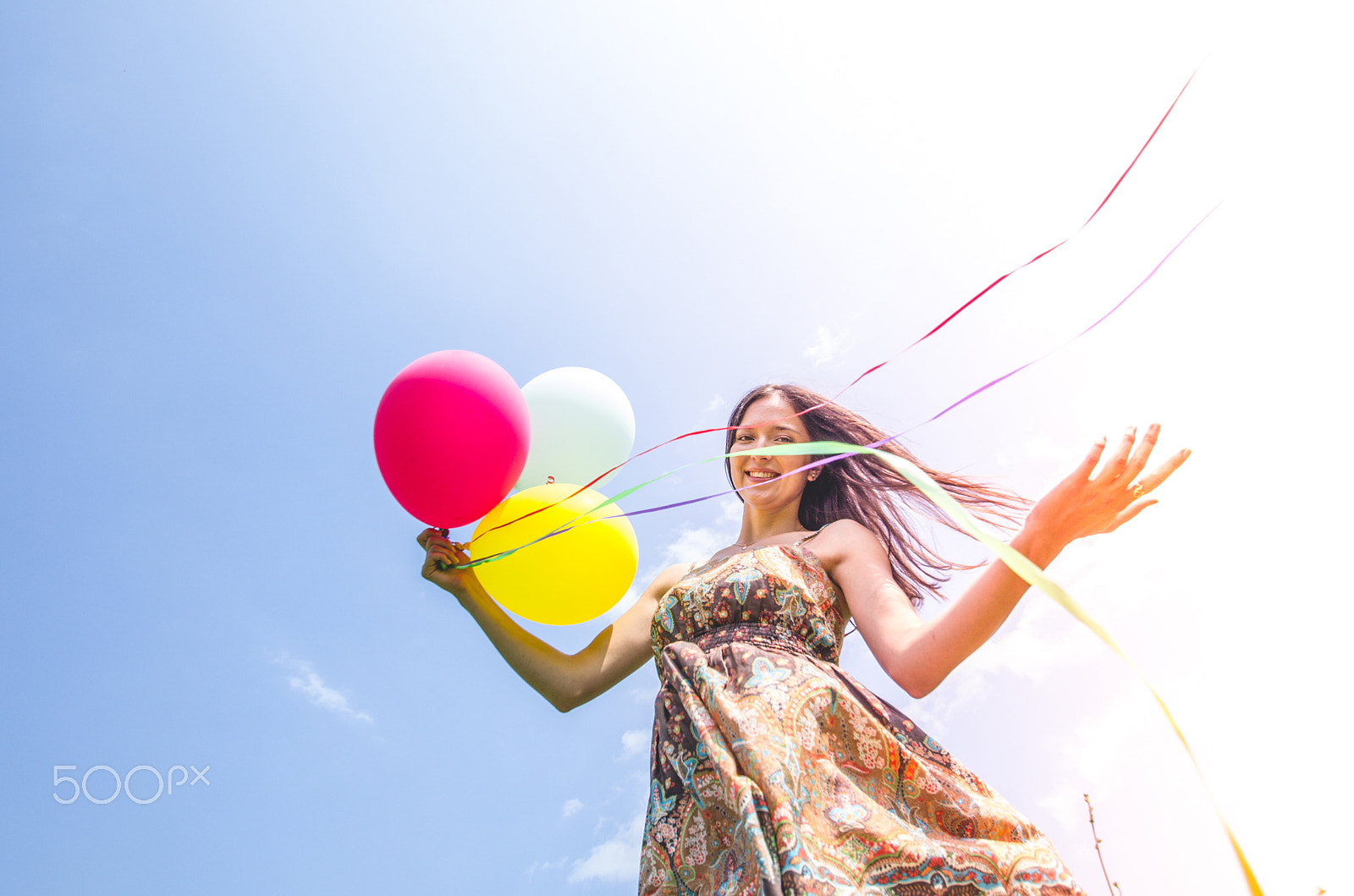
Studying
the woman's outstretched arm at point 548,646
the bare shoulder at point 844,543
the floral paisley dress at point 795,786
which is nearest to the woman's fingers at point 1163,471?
the floral paisley dress at point 795,786

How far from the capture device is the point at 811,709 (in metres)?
1.75

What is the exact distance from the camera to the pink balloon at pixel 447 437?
233 centimetres

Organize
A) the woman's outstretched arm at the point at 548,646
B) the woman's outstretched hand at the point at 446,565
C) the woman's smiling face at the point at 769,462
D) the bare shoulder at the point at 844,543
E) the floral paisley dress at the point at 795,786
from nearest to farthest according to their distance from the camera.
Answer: the floral paisley dress at the point at 795,786 → the bare shoulder at the point at 844,543 → the woman's outstretched arm at the point at 548,646 → the woman's outstretched hand at the point at 446,565 → the woman's smiling face at the point at 769,462

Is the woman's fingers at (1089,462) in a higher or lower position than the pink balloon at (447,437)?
lower

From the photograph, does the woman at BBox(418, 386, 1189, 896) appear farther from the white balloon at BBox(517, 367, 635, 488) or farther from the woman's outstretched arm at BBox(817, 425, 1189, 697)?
the white balloon at BBox(517, 367, 635, 488)

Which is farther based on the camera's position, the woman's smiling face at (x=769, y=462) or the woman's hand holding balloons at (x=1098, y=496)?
the woman's smiling face at (x=769, y=462)

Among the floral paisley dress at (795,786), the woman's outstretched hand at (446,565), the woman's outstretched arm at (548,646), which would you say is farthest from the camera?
the woman's outstretched hand at (446,565)

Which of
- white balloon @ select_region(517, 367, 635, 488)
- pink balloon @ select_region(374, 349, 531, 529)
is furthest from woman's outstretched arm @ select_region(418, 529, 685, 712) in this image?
white balloon @ select_region(517, 367, 635, 488)

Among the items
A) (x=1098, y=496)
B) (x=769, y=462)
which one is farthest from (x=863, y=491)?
(x=1098, y=496)

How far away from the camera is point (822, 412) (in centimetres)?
294

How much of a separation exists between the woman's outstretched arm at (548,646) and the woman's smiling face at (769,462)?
16.0 inches

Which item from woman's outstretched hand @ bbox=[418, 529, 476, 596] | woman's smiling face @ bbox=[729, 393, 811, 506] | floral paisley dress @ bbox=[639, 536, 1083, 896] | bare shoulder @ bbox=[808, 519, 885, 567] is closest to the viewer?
floral paisley dress @ bbox=[639, 536, 1083, 896]

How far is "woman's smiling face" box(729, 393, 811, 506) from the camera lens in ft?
9.11

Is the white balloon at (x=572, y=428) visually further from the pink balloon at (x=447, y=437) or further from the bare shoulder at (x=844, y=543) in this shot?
the bare shoulder at (x=844, y=543)
